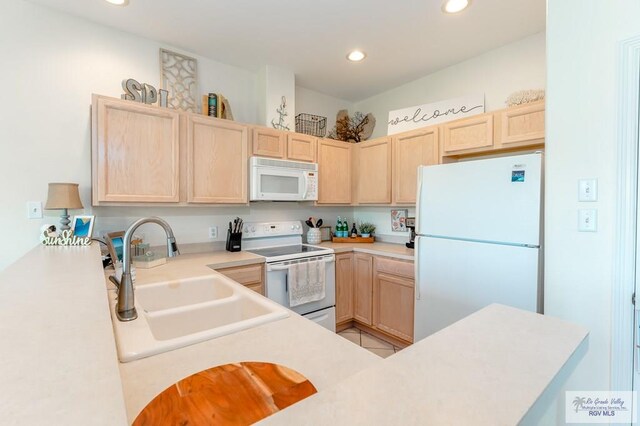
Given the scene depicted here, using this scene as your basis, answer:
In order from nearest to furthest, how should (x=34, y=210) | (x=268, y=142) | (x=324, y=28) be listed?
(x=34, y=210), (x=324, y=28), (x=268, y=142)

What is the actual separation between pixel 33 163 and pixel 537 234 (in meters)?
3.35

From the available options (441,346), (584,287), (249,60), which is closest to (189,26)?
(249,60)

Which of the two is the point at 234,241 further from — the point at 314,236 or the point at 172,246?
the point at 172,246

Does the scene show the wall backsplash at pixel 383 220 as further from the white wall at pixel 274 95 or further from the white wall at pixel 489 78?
the white wall at pixel 274 95

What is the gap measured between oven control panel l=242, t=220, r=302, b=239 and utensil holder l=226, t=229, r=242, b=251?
0.34 ft

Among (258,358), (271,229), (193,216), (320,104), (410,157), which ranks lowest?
(258,358)

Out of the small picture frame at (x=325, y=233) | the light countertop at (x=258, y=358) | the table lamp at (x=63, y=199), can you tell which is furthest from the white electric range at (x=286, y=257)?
the light countertop at (x=258, y=358)

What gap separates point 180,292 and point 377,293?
187 centimetres

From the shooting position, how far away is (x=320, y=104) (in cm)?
362

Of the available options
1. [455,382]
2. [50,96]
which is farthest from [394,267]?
[50,96]

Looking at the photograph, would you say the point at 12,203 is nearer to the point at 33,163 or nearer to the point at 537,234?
the point at 33,163

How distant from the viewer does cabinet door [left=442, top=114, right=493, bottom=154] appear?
2391 mm

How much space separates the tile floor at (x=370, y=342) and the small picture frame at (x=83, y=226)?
7.50 feet

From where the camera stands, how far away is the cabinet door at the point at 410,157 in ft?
9.05
